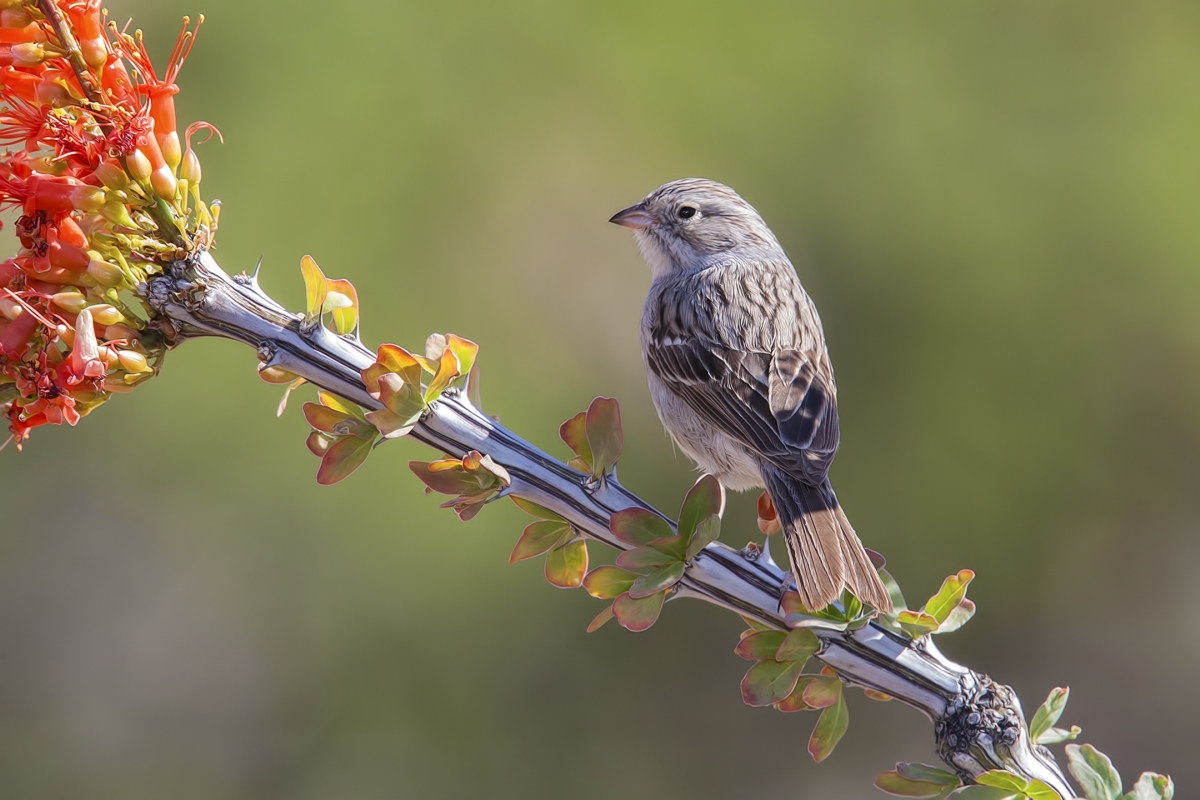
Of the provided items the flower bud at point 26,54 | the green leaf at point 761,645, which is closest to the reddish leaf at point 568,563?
the green leaf at point 761,645

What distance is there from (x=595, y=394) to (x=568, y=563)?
4127 millimetres

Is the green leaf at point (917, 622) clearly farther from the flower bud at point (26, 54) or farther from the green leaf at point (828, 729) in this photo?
the flower bud at point (26, 54)

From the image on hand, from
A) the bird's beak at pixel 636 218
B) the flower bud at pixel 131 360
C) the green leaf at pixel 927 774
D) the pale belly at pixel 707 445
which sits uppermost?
the bird's beak at pixel 636 218

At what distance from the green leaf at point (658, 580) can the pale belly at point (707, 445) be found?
132cm

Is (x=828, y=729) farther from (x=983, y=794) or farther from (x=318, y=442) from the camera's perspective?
(x=318, y=442)

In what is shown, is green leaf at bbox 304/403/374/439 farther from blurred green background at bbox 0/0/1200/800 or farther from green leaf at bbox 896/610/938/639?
blurred green background at bbox 0/0/1200/800

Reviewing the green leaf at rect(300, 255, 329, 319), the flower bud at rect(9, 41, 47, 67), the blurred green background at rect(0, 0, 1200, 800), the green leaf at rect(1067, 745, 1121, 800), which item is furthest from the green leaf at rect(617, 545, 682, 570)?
the blurred green background at rect(0, 0, 1200, 800)

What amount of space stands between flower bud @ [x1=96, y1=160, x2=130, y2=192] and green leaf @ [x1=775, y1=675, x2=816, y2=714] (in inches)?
53.3

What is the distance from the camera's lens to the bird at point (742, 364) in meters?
2.66

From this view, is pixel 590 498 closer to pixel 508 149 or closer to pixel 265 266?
pixel 265 266

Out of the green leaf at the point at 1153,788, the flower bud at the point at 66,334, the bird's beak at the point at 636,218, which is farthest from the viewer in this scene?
the bird's beak at the point at 636,218

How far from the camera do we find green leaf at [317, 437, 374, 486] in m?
1.63

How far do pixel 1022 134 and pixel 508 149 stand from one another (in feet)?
10.4

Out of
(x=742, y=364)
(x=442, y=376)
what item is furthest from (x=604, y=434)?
(x=742, y=364)
